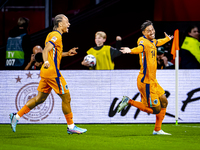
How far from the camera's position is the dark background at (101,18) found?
12812 mm

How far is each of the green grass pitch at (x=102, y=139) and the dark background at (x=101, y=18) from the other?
438cm

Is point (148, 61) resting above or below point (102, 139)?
above

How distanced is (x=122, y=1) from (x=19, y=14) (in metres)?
3.18

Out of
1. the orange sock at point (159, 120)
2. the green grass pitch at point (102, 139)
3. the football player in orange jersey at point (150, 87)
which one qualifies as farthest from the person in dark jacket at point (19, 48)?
the orange sock at point (159, 120)

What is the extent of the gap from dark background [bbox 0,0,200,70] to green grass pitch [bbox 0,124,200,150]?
14.4 ft

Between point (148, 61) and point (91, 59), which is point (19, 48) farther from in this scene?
point (148, 61)

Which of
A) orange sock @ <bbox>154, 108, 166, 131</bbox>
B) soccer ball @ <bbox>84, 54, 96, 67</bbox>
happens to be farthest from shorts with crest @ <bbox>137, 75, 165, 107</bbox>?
soccer ball @ <bbox>84, 54, 96, 67</bbox>

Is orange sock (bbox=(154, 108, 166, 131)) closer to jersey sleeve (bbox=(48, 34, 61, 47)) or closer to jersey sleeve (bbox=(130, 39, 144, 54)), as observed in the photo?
jersey sleeve (bbox=(130, 39, 144, 54))

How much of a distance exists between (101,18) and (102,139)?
22.2ft

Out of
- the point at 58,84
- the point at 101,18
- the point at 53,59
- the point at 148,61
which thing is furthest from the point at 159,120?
the point at 101,18

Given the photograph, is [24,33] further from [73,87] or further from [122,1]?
[122,1]

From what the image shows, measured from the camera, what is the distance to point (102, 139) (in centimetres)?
671

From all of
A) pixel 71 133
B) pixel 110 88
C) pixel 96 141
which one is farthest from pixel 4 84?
pixel 96 141

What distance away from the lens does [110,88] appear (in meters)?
9.71
